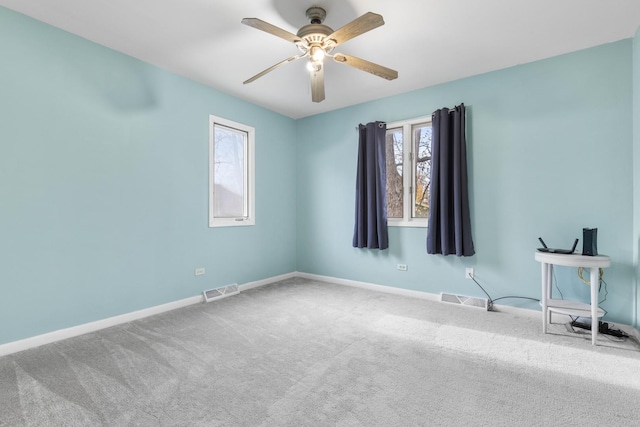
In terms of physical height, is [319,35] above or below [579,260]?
above

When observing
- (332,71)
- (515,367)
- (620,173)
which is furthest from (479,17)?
(515,367)

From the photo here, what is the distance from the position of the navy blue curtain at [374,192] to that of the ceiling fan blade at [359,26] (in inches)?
76.4

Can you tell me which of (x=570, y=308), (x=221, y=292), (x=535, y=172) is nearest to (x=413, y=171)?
(x=535, y=172)

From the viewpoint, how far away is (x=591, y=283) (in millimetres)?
2439

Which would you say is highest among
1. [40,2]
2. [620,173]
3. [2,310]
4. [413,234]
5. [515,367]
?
[40,2]

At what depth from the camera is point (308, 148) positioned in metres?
4.89

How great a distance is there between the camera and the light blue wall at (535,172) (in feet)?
8.92

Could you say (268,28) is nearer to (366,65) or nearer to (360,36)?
(366,65)

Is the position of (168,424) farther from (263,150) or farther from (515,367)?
(263,150)

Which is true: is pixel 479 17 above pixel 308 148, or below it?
above

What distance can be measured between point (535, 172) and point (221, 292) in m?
3.84

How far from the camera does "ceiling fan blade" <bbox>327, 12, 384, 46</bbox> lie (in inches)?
74.5

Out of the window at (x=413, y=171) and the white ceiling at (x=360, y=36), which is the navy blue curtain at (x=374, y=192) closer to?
the window at (x=413, y=171)

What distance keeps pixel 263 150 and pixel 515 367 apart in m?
3.86
